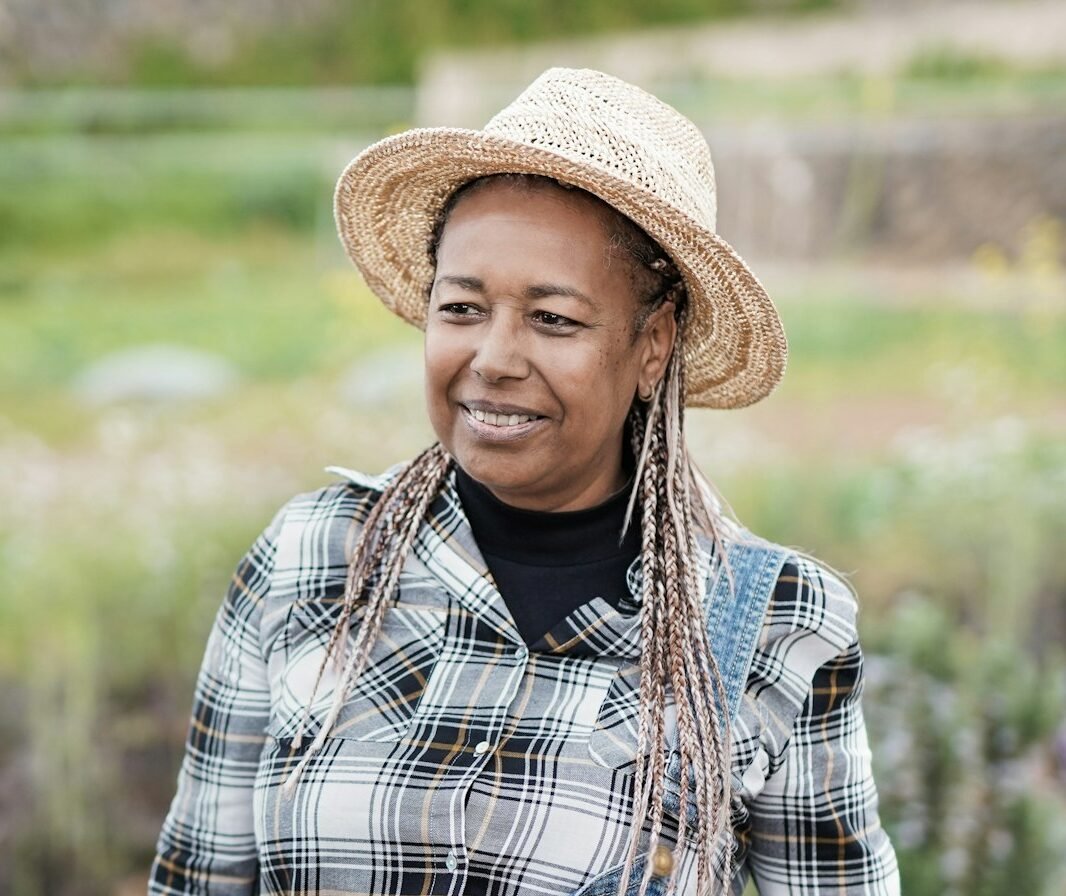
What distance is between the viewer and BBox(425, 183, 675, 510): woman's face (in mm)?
1521

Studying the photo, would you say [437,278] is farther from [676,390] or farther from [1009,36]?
[1009,36]

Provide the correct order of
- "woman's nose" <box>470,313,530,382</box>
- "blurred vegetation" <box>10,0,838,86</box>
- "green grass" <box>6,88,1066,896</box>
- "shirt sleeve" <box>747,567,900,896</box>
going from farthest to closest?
"blurred vegetation" <box>10,0,838,86</box>
"green grass" <box>6,88,1066,896</box>
"shirt sleeve" <box>747,567,900,896</box>
"woman's nose" <box>470,313,530,382</box>

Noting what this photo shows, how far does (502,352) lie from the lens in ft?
4.94

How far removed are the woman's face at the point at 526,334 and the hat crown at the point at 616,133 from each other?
0.06 m

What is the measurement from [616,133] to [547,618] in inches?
24.5

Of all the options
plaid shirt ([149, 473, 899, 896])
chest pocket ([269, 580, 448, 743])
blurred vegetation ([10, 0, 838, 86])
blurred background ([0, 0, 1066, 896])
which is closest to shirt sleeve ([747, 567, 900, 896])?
plaid shirt ([149, 473, 899, 896])

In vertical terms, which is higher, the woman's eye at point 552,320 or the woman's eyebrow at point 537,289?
the woman's eyebrow at point 537,289

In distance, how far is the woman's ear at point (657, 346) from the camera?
1.69 meters

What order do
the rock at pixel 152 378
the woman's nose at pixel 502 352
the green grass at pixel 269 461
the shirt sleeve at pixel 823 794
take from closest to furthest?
the woman's nose at pixel 502 352, the shirt sleeve at pixel 823 794, the green grass at pixel 269 461, the rock at pixel 152 378

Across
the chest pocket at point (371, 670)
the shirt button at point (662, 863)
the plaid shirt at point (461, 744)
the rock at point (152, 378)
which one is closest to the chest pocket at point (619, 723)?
the plaid shirt at point (461, 744)

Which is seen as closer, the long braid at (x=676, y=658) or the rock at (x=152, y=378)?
the long braid at (x=676, y=658)

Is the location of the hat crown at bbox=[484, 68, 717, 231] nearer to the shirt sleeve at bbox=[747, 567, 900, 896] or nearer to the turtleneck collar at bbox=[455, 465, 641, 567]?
the turtleneck collar at bbox=[455, 465, 641, 567]

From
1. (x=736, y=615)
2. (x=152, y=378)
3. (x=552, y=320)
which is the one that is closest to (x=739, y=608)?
(x=736, y=615)

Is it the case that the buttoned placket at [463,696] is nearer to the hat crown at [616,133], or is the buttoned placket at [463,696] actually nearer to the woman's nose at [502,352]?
the woman's nose at [502,352]
